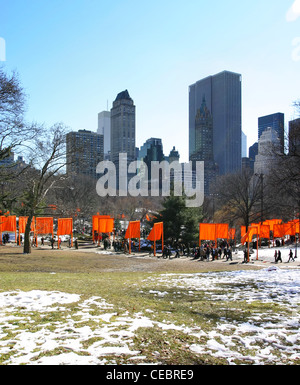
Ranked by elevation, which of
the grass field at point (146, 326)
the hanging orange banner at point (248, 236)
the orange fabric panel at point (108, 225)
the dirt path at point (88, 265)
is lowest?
the dirt path at point (88, 265)

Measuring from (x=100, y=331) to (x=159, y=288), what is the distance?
5.77 m

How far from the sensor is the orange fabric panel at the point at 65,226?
35.9m

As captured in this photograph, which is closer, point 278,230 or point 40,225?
point 40,225

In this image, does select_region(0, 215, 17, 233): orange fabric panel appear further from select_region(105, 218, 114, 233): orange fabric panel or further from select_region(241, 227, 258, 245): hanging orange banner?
select_region(241, 227, 258, 245): hanging orange banner

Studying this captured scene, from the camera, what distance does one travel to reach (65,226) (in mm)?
36250

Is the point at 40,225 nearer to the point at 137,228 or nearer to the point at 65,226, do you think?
the point at 65,226

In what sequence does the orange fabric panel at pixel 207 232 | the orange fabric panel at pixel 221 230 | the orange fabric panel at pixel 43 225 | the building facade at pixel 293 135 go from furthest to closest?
the orange fabric panel at pixel 43 225
the orange fabric panel at pixel 221 230
the orange fabric panel at pixel 207 232
the building facade at pixel 293 135

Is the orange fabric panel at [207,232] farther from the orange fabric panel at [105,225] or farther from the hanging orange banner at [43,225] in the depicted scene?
the hanging orange banner at [43,225]

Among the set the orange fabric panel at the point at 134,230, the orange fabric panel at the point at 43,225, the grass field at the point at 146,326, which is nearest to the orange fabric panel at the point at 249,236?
the orange fabric panel at the point at 134,230

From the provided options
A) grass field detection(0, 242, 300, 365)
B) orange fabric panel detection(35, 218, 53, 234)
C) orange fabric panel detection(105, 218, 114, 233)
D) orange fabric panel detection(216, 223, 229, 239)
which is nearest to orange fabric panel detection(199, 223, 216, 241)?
orange fabric panel detection(216, 223, 229, 239)

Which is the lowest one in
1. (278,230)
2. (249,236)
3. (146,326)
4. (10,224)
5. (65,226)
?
(146,326)

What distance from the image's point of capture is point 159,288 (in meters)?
11.9

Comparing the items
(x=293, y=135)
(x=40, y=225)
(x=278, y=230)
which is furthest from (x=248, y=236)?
(x=40, y=225)
